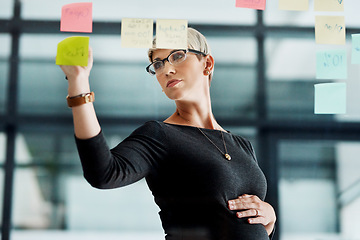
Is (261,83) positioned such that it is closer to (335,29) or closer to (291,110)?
(291,110)

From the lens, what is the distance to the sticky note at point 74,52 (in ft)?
2.69

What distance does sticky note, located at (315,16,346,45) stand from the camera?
1.27 m

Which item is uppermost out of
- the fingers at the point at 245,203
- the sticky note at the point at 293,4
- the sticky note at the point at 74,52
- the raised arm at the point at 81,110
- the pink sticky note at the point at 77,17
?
the sticky note at the point at 293,4

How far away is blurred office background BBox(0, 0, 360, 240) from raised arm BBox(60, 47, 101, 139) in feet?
7.63

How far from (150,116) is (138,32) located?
2.10m

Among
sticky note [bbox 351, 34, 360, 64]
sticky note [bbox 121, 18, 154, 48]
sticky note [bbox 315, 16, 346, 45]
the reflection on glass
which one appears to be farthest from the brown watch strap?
the reflection on glass

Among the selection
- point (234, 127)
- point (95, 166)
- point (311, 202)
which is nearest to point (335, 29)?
point (95, 166)

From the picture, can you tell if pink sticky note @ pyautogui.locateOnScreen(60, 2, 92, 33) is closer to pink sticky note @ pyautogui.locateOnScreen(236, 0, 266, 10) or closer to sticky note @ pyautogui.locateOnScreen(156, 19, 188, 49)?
sticky note @ pyautogui.locateOnScreen(156, 19, 188, 49)

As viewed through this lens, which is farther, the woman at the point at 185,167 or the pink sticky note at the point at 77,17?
the pink sticky note at the point at 77,17

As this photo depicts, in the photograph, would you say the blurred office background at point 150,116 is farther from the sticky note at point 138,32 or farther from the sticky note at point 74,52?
the sticky note at point 74,52

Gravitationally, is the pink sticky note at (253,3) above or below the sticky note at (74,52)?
above

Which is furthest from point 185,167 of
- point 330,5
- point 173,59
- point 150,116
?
point 150,116

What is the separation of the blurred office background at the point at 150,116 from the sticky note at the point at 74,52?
2.27 metres

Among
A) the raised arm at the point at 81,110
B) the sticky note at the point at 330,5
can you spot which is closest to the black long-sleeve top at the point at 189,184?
the raised arm at the point at 81,110
